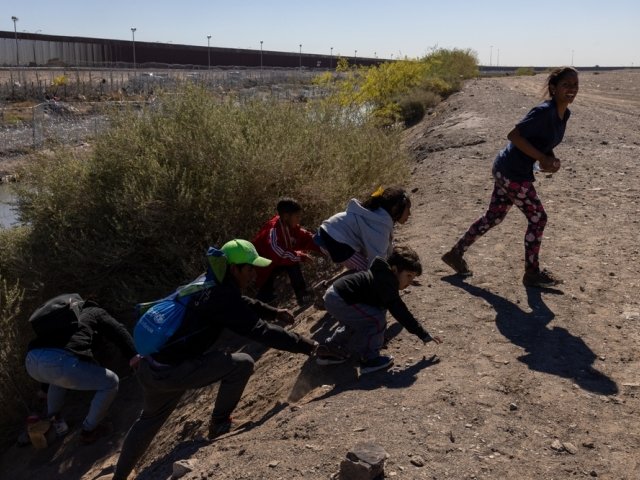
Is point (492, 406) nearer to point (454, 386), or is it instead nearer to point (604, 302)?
point (454, 386)

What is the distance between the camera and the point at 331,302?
4.48 metres

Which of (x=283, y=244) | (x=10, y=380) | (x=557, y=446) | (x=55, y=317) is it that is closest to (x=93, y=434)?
(x=55, y=317)

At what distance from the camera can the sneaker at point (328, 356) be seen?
4465 millimetres

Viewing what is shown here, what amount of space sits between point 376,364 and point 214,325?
40.0 inches

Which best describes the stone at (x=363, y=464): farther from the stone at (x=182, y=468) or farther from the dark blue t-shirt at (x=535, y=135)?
the dark blue t-shirt at (x=535, y=135)

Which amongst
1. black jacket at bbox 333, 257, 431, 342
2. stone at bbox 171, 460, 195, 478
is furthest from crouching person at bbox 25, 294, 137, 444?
black jacket at bbox 333, 257, 431, 342

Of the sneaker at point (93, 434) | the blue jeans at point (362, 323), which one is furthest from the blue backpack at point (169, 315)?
the sneaker at point (93, 434)

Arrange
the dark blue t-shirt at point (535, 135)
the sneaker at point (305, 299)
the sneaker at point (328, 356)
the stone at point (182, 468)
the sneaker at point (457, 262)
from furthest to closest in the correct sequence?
the sneaker at point (305, 299) < the sneaker at point (457, 262) < the dark blue t-shirt at point (535, 135) < the sneaker at point (328, 356) < the stone at point (182, 468)

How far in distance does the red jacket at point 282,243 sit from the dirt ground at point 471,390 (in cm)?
53

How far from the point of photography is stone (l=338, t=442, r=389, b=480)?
3.12 meters

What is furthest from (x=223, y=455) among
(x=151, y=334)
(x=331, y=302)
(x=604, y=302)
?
(x=604, y=302)

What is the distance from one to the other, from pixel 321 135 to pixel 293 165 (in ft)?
4.31

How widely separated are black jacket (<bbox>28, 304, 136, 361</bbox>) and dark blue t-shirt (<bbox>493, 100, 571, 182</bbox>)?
321cm

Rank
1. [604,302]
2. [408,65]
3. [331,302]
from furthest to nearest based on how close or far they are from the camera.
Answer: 1. [408,65]
2. [604,302]
3. [331,302]
